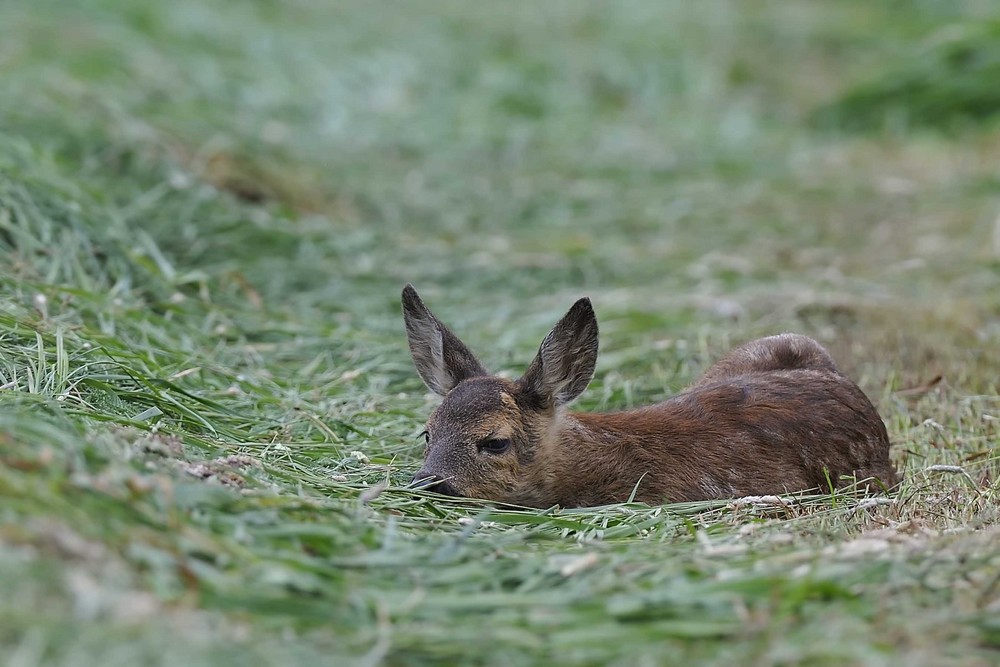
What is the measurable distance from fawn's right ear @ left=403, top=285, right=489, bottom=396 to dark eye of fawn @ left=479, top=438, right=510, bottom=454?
1.60 feet

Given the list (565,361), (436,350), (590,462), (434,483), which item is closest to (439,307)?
(436,350)

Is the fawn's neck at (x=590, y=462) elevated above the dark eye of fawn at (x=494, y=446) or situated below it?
below

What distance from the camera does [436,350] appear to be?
588 cm

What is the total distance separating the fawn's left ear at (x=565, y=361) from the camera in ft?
18.4

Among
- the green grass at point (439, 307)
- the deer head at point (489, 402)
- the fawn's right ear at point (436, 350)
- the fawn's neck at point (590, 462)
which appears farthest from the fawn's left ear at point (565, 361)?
the green grass at point (439, 307)

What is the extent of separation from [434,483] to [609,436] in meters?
0.94

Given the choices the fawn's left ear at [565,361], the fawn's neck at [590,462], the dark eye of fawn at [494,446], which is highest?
the fawn's left ear at [565,361]

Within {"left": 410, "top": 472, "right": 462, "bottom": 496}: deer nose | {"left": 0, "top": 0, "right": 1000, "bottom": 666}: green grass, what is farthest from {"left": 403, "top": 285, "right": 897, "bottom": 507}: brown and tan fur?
{"left": 0, "top": 0, "right": 1000, "bottom": 666}: green grass

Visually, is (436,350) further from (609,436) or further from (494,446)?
(609,436)

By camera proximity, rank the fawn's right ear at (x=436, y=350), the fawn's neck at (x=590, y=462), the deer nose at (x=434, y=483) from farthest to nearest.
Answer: the fawn's right ear at (x=436, y=350) → the fawn's neck at (x=590, y=462) → the deer nose at (x=434, y=483)

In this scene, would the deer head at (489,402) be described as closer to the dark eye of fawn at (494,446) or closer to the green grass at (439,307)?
the dark eye of fawn at (494,446)

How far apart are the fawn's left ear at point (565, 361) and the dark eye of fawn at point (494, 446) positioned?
309 mm

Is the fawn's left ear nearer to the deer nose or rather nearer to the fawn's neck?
the fawn's neck

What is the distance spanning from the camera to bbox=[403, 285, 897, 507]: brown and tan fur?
5449 mm
